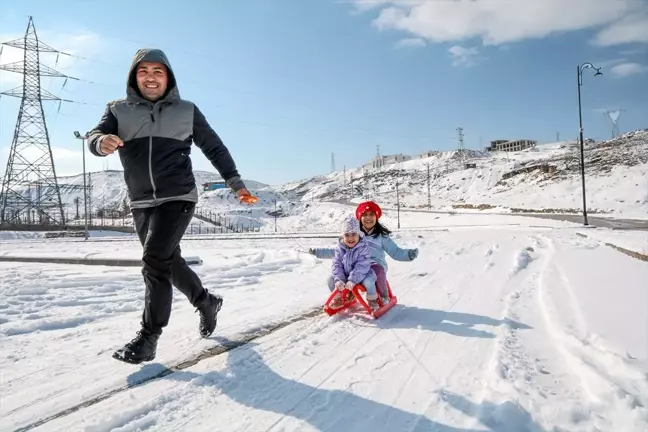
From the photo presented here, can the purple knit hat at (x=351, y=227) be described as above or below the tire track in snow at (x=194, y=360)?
above

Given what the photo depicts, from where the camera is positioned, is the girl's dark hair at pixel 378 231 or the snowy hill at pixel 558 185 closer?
the girl's dark hair at pixel 378 231

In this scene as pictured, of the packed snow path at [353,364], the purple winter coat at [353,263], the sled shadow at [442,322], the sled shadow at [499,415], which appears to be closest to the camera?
the sled shadow at [499,415]

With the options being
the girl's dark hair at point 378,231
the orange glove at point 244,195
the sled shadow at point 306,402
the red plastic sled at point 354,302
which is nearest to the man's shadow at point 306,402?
the sled shadow at point 306,402

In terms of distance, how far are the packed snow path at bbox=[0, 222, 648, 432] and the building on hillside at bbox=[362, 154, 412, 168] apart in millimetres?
165097

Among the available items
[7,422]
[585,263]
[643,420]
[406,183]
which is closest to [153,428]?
[7,422]

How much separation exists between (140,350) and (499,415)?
219cm

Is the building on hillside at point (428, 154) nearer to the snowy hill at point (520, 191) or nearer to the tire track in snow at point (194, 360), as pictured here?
the snowy hill at point (520, 191)

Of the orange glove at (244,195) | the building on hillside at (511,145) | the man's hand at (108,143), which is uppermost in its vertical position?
the building on hillside at (511,145)

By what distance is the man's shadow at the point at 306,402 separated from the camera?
6.84 ft

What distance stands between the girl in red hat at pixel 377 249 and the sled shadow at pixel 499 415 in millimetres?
2625

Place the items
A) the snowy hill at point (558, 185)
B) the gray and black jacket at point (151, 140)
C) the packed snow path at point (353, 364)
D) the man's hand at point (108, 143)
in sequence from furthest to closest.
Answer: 1. the snowy hill at point (558, 185)
2. the gray and black jacket at point (151, 140)
3. the man's hand at point (108, 143)
4. the packed snow path at point (353, 364)

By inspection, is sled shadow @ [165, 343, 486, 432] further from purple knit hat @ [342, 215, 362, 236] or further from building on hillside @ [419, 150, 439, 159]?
building on hillside @ [419, 150, 439, 159]

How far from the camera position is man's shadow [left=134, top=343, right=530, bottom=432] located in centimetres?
209

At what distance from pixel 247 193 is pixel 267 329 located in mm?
1376
